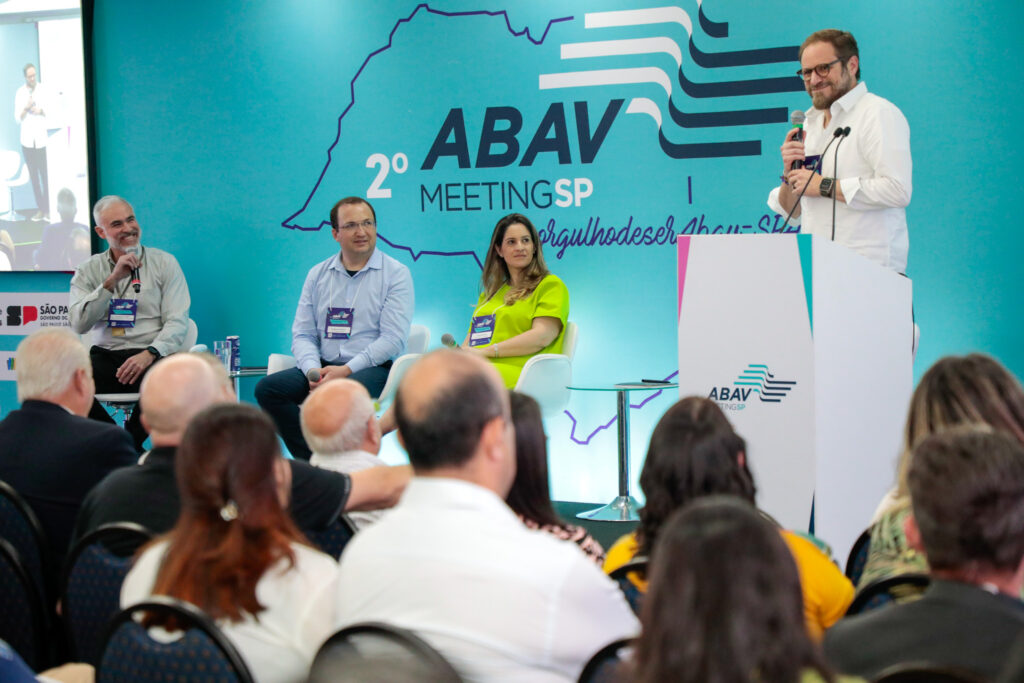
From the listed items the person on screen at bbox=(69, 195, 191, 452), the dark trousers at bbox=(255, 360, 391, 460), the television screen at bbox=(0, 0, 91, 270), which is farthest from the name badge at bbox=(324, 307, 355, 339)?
the television screen at bbox=(0, 0, 91, 270)

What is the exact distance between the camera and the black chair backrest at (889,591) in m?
1.59

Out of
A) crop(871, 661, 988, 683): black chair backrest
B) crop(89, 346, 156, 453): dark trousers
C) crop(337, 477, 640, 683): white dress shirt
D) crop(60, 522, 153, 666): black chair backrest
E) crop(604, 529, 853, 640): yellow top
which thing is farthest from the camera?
crop(89, 346, 156, 453): dark trousers

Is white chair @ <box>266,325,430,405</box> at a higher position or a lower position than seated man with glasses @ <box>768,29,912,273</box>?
lower

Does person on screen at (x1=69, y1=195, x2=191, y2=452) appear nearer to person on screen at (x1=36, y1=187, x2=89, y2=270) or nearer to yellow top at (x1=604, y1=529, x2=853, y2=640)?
person on screen at (x1=36, y1=187, x2=89, y2=270)

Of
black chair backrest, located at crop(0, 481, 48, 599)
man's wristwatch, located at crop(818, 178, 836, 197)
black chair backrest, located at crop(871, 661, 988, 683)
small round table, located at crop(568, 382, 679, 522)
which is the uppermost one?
man's wristwatch, located at crop(818, 178, 836, 197)

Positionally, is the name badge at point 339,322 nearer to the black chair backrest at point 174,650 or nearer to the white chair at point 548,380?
the white chair at point 548,380

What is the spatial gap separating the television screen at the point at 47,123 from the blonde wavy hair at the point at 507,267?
9.60ft

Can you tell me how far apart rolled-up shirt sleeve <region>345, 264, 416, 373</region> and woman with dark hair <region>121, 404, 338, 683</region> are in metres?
3.59

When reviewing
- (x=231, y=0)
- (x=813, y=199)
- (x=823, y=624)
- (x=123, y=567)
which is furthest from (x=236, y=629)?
(x=231, y=0)

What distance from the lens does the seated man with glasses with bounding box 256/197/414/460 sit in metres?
5.45

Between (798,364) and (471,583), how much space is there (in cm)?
211

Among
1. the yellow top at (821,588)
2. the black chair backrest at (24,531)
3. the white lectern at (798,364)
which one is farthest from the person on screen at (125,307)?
the yellow top at (821,588)

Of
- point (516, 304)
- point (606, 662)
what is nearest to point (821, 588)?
point (606, 662)

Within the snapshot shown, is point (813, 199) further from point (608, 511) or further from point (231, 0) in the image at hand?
point (231, 0)
